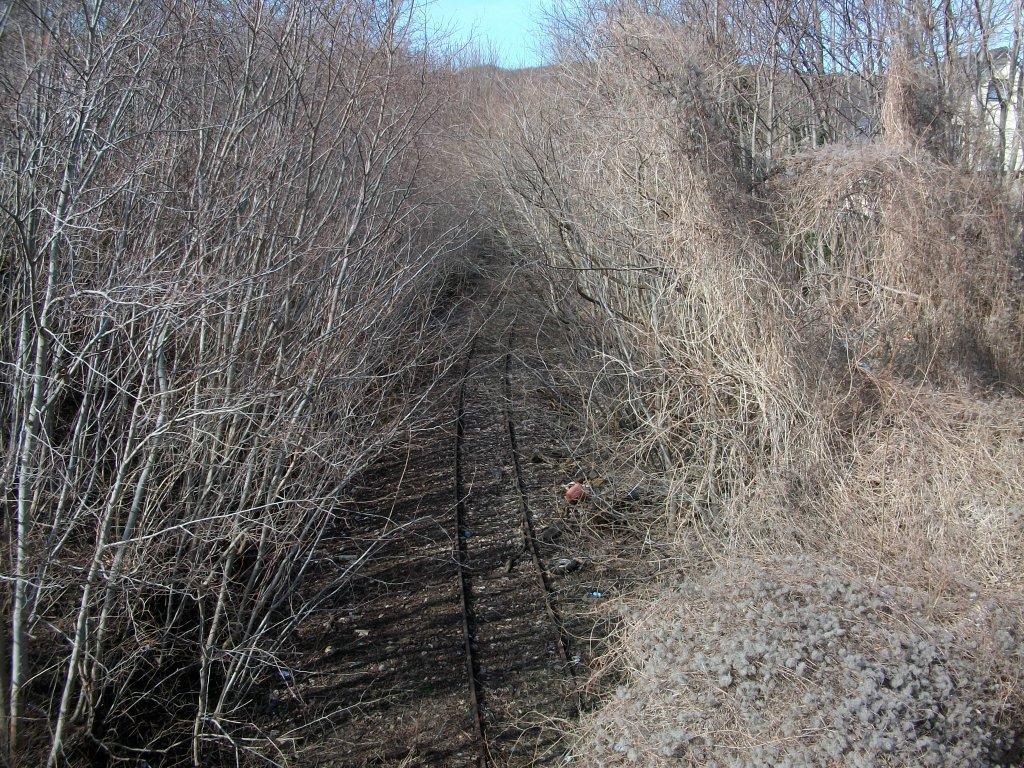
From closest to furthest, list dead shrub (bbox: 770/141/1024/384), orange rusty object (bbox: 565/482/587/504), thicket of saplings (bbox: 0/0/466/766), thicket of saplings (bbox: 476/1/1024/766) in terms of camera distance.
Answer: thicket of saplings (bbox: 476/1/1024/766) < thicket of saplings (bbox: 0/0/466/766) < dead shrub (bbox: 770/141/1024/384) < orange rusty object (bbox: 565/482/587/504)

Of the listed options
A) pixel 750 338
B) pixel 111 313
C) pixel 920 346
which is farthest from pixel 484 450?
pixel 111 313

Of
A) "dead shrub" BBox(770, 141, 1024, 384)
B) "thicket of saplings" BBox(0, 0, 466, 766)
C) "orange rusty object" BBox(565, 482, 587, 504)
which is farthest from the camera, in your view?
"orange rusty object" BBox(565, 482, 587, 504)

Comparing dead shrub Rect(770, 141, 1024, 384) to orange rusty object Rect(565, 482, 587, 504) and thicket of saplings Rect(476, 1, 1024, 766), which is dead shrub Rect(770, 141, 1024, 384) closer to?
thicket of saplings Rect(476, 1, 1024, 766)

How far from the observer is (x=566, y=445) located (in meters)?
9.84

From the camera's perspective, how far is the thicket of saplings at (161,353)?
4539mm

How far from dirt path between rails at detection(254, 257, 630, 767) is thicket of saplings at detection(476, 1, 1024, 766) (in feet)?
2.17

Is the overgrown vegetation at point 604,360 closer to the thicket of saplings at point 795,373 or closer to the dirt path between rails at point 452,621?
the thicket of saplings at point 795,373

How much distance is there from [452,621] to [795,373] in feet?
13.1

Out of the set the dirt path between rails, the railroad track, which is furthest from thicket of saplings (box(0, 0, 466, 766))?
the railroad track

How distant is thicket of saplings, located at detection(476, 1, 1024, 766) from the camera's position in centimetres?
440

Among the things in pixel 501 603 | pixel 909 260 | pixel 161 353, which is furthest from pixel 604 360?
pixel 161 353

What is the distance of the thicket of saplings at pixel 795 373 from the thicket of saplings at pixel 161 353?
276cm

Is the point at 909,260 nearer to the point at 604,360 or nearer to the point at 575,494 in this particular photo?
the point at 604,360

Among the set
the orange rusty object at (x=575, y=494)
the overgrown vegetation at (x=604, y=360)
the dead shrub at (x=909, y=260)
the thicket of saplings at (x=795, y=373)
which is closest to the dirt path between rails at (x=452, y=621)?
the orange rusty object at (x=575, y=494)
